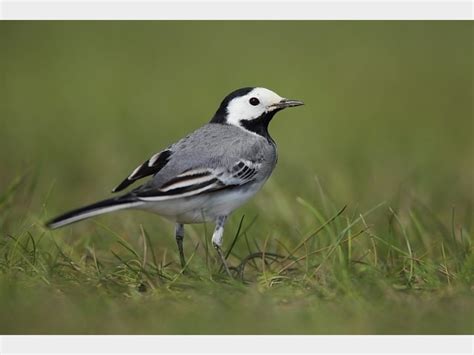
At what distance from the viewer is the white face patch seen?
6789 mm

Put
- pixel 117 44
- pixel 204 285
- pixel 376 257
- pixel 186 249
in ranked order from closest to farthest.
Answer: pixel 204 285 < pixel 376 257 < pixel 186 249 < pixel 117 44

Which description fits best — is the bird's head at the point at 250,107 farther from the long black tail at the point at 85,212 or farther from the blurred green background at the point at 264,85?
the blurred green background at the point at 264,85

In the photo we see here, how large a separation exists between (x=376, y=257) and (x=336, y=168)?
14.2ft

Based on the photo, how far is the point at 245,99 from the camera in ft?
22.3

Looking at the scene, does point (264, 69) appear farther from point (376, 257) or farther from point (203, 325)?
point (203, 325)

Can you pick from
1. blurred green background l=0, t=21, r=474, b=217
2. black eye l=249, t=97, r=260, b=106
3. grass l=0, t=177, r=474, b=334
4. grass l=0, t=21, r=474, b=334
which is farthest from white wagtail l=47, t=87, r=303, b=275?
blurred green background l=0, t=21, r=474, b=217

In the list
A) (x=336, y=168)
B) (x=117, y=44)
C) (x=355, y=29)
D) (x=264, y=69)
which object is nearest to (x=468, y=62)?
(x=355, y=29)

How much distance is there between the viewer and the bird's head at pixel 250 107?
679 centimetres

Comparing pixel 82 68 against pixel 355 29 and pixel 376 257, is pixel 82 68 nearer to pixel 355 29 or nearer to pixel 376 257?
pixel 355 29

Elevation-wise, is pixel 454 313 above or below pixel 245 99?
below

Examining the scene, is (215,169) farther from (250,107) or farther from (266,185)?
(266,185)

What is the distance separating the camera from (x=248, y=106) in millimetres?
6797

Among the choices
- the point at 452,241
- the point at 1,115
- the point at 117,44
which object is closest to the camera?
the point at 452,241

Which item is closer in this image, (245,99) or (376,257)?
(376,257)
